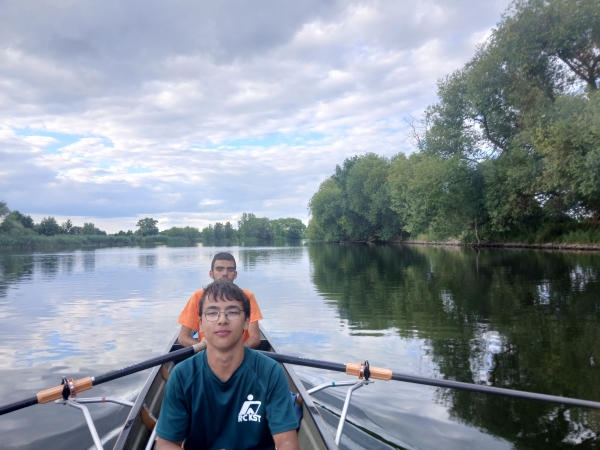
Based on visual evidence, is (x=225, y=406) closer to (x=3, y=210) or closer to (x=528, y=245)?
(x=528, y=245)

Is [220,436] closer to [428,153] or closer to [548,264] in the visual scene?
[548,264]

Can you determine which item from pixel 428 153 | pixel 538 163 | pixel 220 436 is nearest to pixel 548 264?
pixel 538 163

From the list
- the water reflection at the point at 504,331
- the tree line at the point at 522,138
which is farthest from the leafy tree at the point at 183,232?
the water reflection at the point at 504,331

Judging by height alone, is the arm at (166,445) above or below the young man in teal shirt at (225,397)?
below

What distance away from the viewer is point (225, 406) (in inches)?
89.7

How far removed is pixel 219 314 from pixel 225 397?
41 cm

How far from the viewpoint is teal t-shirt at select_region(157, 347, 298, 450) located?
7.30ft

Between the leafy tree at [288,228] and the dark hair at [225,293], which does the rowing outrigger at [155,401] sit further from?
the leafy tree at [288,228]

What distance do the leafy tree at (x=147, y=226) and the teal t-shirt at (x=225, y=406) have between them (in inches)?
3527

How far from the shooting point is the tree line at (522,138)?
21.0m

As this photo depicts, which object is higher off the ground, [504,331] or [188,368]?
[188,368]

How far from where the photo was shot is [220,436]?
234 centimetres

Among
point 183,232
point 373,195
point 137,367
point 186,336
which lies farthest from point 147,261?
point 183,232

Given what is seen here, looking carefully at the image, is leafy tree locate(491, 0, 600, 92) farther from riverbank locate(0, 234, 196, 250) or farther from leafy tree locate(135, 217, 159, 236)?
leafy tree locate(135, 217, 159, 236)
